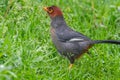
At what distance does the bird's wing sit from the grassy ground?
0.85 ft

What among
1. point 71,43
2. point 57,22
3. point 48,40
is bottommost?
point 48,40

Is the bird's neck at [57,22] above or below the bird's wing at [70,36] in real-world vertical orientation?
above

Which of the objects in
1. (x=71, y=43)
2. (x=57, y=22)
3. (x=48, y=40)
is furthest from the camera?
(x=48, y=40)

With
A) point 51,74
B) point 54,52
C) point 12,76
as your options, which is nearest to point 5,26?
point 54,52

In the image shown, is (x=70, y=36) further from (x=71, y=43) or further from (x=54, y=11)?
(x=54, y=11)

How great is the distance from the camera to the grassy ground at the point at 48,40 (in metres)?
6.12

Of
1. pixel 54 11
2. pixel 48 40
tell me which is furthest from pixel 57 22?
pixel 48 40

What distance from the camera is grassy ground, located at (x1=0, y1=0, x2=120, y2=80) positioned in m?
6.12

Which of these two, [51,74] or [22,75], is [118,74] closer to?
[51,74]

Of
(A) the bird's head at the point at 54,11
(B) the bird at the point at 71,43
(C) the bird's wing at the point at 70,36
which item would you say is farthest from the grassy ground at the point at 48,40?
(A) the bird's head at the point at 54,11

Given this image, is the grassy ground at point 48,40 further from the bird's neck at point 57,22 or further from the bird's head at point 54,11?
the bird's head at point 54,11

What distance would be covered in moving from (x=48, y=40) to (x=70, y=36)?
62 centimetres

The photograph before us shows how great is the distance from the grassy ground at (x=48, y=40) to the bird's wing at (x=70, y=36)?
26 cm

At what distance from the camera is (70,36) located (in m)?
6.80
